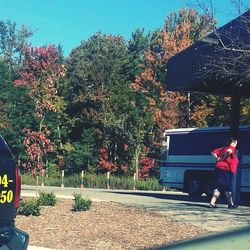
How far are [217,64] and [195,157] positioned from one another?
21.4 feet

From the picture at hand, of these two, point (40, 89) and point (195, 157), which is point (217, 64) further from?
point (40, 89)

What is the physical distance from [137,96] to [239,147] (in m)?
23.9

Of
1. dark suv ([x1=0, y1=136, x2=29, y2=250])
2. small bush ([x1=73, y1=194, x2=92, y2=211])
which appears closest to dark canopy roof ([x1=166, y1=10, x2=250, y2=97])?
small bush ([x1=73, y1=194, x2=92, y2=211])

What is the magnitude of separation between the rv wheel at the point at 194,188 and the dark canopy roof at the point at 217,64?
3.57m

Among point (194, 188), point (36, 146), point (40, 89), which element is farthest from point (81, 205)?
point (40, 89)

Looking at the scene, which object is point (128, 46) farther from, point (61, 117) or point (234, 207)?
point (234, 207)

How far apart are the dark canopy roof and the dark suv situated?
8.20 m

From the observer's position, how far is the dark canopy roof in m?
14.4

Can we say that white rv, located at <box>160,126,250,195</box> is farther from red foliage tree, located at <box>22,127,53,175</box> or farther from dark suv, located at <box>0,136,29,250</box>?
red foliage tree, located at <box>22,127,53,175</box>

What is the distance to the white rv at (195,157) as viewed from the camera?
19.4 meters

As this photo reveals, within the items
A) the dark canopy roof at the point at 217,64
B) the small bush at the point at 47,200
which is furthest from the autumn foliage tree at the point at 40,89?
the small bush at the point at 47,200

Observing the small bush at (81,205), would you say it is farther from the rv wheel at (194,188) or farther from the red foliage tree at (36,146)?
the red foliage tree at (36,146)

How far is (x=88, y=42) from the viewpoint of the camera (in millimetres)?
57781

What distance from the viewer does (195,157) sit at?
839 inches
